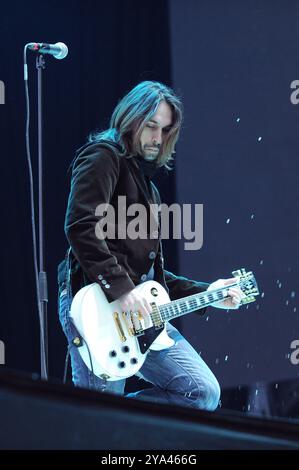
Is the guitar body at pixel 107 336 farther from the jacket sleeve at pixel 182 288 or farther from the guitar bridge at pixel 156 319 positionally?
the jacket sleeve at pixel 182 288

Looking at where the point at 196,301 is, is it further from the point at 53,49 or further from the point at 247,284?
the point at 53,49

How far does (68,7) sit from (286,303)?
78.5 inches

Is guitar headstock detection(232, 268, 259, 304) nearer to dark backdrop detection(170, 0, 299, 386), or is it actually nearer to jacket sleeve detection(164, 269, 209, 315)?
jacket sleeve detection(164, 269, 209, 315)

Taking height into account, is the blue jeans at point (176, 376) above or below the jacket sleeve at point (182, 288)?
below

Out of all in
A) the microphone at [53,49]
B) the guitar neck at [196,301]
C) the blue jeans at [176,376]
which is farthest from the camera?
the microphone at [53,49]

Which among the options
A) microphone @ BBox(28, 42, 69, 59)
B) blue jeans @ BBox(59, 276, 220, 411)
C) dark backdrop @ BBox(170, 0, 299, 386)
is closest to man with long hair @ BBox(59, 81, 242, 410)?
blue jeans @ BBox(59, 276, 220, 411)

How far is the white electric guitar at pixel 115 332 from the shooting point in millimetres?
2232

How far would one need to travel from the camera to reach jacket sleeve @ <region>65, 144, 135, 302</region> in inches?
88.4

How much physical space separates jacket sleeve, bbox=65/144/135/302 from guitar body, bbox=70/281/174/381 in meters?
0.05

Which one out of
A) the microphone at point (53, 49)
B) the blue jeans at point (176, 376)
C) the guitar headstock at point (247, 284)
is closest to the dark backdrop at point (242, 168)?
the microphone at point (53, 49)

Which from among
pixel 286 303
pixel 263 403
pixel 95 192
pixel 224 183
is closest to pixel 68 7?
pixel 224 183

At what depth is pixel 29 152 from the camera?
3.43 metres

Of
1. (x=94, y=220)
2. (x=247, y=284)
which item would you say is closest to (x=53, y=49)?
(x=94, y=220)

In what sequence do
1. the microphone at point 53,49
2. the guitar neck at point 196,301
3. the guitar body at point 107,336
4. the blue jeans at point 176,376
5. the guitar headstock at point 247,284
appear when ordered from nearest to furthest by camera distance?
the guitar body at point 107,336
the blue jeans at point 176,376
the guitar neck at point 196,301
the guitar headstock at point 247,284
the microphone at point 53,49
